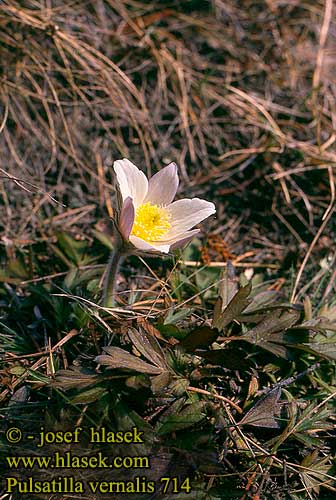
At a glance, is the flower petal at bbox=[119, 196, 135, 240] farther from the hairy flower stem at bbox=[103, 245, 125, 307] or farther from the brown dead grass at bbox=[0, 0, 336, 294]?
the brown dead grass at bbox=[0, 0, 336, 294]

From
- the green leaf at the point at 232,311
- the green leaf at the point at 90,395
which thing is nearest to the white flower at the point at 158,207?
the green leaf at the point at 232,311

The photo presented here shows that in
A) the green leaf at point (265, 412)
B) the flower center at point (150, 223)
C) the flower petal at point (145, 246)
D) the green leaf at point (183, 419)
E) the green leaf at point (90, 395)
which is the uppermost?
the flower petal at point (145, 246)

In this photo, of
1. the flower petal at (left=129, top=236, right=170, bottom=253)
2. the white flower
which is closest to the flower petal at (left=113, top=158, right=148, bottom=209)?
the white flower

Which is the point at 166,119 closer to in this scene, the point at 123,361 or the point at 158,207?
the point at 158,207

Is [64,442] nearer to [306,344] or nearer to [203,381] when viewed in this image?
[203,381]

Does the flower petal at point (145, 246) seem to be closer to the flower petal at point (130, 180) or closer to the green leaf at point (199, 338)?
the flower petal at point (130, 180)

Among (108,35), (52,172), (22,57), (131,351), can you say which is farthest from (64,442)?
(108,35)
